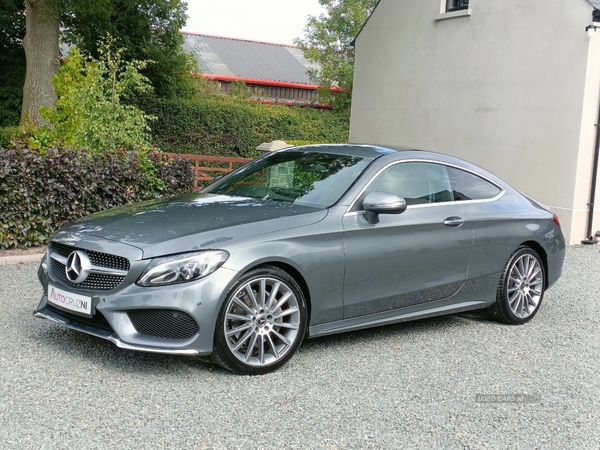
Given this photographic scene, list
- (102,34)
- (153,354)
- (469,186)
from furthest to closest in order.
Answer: (102,34) < (469,186) < (153,354)

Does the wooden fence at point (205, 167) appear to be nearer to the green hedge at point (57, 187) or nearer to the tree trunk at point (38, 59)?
the green hedge at point (57, 187)

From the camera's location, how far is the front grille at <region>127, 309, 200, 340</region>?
4.73m

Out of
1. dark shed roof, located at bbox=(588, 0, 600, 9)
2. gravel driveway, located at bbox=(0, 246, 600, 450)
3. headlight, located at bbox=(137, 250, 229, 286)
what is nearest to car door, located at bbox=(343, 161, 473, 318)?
gravel driveway, located at bbox=(0, 246, 600, 450)

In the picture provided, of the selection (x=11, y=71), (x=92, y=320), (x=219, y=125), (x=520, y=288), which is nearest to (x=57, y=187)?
(x=92, y=320)

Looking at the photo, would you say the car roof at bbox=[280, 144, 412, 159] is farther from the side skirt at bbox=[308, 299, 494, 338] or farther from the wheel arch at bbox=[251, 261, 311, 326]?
A: the wheel arch at bbox=[251, 261, 311, 326]

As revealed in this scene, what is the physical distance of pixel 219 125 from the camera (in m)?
26.0

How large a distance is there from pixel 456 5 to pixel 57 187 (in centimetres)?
980

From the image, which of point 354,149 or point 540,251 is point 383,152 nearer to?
point 354,149

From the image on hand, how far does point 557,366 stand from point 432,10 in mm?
11687

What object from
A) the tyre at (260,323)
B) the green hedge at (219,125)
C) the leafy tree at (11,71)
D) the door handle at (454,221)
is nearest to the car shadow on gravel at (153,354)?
the tyre at (260,323)

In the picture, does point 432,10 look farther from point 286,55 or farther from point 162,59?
point 286,55

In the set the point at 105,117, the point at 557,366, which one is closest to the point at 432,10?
the point at 105,117

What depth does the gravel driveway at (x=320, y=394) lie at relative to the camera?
4113 mm

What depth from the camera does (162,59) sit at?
24.7 metres
